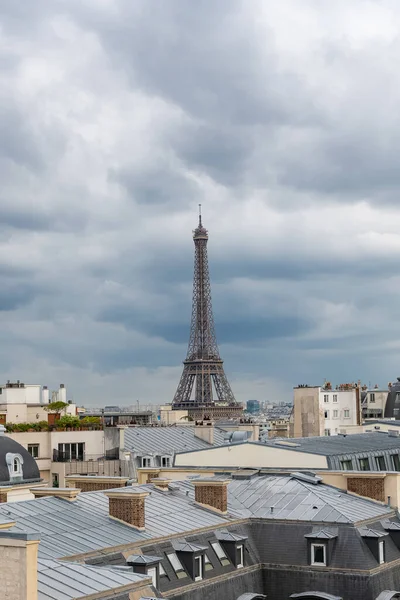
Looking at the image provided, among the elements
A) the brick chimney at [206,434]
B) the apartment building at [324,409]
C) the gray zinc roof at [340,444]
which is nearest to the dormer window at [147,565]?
the gray zinc roof at [340,444]

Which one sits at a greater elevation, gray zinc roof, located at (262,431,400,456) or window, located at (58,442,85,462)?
gray zinc roof, located at (262,431,400,456)

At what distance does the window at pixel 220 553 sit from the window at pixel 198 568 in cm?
165

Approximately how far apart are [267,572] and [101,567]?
412 inches

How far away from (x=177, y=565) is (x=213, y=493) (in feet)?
19.6

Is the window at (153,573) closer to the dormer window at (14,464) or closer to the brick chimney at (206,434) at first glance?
the dormer window at (14,464)

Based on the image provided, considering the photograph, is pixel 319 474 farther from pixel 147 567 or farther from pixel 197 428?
pixel 197 428

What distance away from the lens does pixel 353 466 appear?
51281 mm

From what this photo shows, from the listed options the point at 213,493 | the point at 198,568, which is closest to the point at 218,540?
the point at 198,568

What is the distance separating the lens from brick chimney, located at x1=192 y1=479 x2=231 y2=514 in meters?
36.7

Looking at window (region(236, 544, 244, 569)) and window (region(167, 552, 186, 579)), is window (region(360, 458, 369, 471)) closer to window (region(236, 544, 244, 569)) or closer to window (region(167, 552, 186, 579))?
window (region(236, 544, 244, 569))

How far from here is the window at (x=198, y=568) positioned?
3143cm

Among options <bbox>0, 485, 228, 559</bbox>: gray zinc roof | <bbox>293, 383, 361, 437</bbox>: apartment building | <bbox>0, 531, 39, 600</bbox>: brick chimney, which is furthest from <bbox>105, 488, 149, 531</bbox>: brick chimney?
<bbox>293, 383, 361, 437</bbox>: apartment building

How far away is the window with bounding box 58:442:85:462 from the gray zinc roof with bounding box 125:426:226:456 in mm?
3804

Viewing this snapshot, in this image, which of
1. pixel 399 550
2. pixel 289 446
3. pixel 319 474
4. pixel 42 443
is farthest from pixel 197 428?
pixel 399 550
